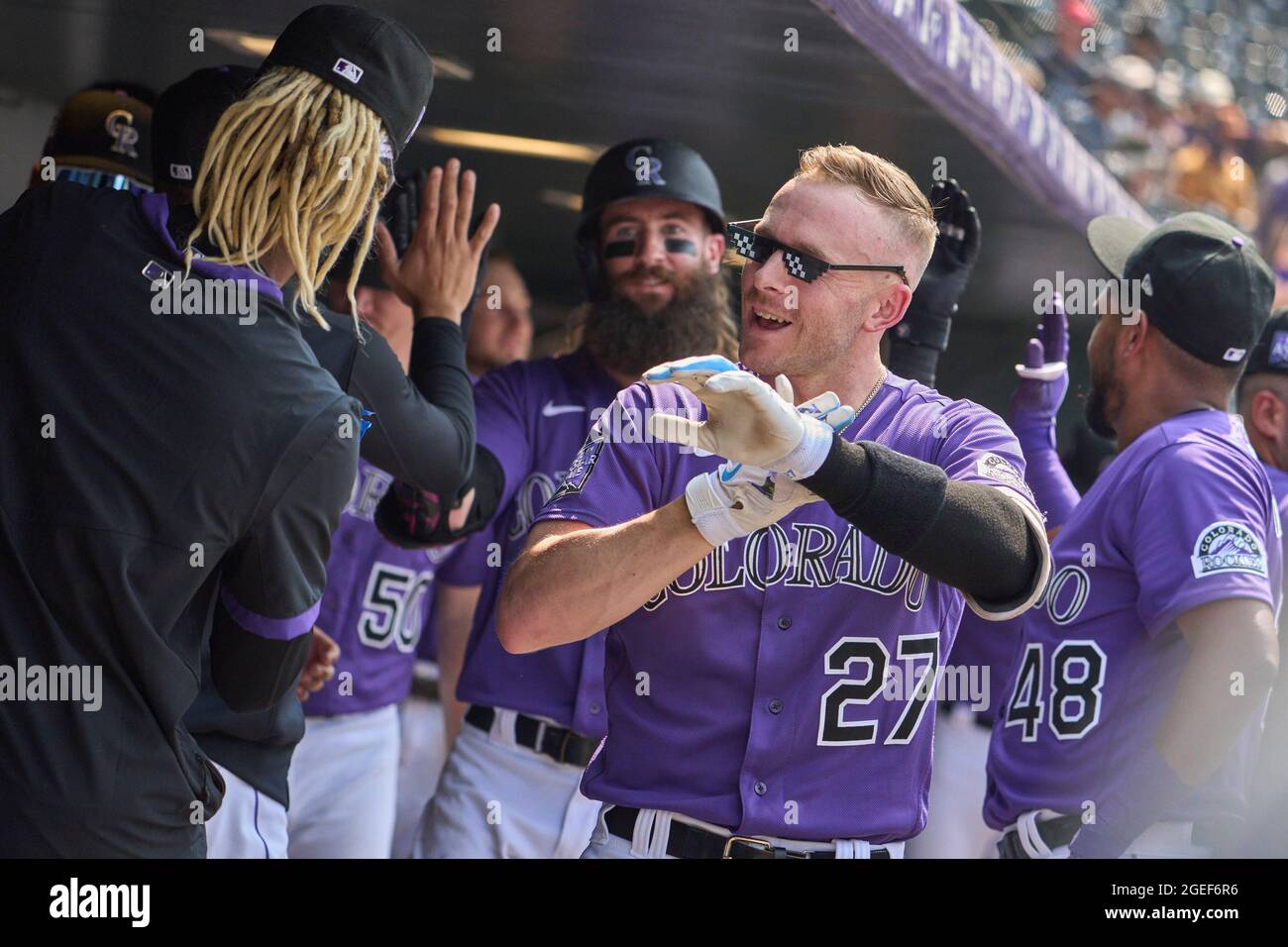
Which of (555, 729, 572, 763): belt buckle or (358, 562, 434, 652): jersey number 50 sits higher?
(358, 562, 434, 652): jersey number 50

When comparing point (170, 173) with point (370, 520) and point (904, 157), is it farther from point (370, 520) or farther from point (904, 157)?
point (904, 157)

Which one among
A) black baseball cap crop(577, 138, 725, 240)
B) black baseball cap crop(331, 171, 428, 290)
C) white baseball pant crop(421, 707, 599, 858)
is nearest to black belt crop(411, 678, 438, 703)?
white baseball pant crop(421, 707, 599, 858)

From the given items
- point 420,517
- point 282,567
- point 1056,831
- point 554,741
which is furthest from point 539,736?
point 282,567

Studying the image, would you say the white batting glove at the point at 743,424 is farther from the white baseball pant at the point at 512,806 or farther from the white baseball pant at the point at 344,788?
the white baseball pant at the point at 344,788

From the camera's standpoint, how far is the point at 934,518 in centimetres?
188

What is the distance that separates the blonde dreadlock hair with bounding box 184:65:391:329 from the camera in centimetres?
199

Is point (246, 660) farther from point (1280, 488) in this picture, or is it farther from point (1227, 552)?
point (1280, 488)

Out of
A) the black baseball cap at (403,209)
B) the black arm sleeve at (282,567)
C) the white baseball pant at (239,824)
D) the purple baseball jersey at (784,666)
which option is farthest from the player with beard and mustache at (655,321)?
the black arm sleeve at (282,567)

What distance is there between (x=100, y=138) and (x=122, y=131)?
0.04 metres

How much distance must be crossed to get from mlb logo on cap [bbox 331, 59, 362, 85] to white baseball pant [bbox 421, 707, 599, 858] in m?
1.68

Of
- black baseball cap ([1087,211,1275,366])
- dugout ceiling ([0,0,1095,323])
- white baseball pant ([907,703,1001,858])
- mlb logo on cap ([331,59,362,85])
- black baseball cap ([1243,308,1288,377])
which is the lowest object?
white baseball pant ([907,703,1001,858])

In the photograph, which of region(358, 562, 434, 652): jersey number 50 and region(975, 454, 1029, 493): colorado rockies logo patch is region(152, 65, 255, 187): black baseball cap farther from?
region(358, 562, 434, 652): jersey number 50

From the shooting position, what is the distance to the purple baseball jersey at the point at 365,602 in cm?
381
